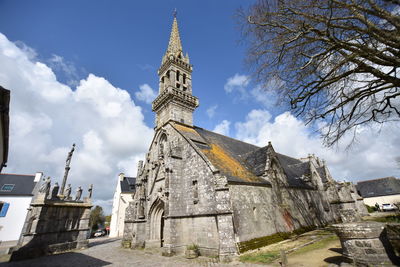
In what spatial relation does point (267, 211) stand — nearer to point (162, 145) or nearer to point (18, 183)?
point (162, 145)

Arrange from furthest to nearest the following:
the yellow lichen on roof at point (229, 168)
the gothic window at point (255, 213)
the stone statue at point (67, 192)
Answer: the stone statue at point (67, 192) → the yellow lichen on roof at point (229, 168) → the gothic window at point (255, 213)

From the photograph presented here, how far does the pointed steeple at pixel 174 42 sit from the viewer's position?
2245 centimetres

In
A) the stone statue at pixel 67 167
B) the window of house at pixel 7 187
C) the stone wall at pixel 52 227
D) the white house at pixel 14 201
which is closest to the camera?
the stone wall at pixel 52 227

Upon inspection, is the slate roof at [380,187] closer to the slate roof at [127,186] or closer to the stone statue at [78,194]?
the slate roof at [127,186]

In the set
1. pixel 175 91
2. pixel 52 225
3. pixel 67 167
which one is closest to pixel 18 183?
pixel 67 167

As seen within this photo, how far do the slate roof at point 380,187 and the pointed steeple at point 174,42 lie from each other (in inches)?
2073

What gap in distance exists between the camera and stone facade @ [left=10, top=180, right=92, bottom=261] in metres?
14.4

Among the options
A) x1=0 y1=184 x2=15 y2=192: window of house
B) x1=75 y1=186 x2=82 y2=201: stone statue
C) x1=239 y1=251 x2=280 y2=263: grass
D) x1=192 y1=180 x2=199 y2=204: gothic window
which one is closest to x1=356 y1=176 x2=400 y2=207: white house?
x1=239 y1=251 x2=280 y2=263: grass

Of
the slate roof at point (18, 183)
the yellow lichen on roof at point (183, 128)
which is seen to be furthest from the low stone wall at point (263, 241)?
the slate roof at point (18, 183)

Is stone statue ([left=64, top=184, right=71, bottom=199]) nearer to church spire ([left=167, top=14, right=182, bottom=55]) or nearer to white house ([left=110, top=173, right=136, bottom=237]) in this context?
white house ([left=110, top=173, right=136, bottom=237])

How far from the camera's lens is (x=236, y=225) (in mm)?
10906

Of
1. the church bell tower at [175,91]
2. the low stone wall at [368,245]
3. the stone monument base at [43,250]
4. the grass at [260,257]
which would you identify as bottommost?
the grass at [260,257]

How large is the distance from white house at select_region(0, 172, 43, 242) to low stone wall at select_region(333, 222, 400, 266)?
1327 inches

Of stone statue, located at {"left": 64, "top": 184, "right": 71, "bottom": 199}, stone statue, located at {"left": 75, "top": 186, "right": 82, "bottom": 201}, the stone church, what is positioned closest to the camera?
the stone church
